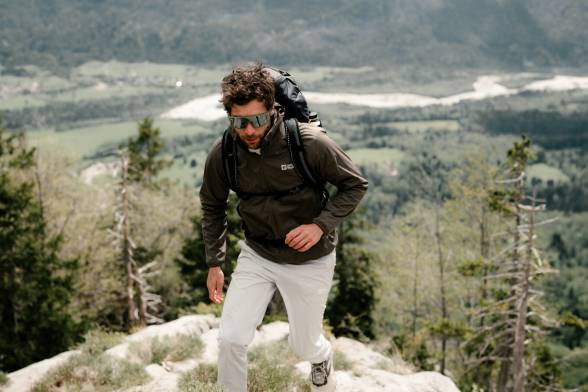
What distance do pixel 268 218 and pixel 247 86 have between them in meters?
1.12

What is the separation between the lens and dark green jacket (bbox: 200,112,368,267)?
15.7 ft

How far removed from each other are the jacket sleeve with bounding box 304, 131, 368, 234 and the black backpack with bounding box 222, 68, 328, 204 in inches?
3.1

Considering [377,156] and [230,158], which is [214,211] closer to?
[230,158]

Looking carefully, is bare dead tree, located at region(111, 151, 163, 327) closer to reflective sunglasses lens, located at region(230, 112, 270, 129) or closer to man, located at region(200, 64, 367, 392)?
man, located at region(200, 64, 367, 392)

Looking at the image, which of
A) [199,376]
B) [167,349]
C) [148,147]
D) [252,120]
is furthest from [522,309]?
[148,147]

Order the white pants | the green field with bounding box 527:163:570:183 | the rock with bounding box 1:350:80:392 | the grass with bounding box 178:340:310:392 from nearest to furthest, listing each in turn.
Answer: the white pants → the grass with bounding box 178:340:310:392 → the rock with bounding box 1:350:80:392 → the green field with bounding box 527:163:570:183

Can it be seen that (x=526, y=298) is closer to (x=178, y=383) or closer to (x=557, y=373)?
(x=178, y=383)

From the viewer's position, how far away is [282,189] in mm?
4863

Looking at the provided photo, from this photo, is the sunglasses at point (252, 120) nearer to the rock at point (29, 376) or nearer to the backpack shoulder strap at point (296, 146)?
the backpack shoulder strap at point (296, 146)

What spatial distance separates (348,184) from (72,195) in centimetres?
2912

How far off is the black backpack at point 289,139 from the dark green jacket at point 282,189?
0.04 m

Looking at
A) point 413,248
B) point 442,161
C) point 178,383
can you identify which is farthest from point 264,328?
point 442,161

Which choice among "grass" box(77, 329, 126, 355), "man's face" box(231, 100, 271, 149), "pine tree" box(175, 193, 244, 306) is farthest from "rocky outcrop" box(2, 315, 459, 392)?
"pine tree" box(175, 193, 244, 306)

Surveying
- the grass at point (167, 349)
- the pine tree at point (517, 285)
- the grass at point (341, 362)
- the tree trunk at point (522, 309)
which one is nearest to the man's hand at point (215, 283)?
the grass at point (341, 362)
